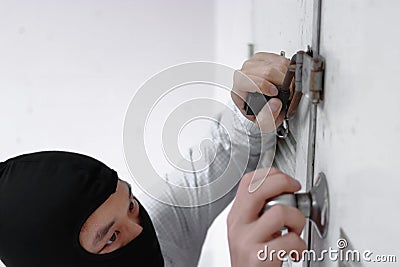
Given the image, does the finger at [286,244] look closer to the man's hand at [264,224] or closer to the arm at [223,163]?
the man's hand at [264,224]

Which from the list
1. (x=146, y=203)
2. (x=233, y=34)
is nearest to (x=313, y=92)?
(x=146, y=203)

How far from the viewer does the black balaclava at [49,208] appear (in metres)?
0.74

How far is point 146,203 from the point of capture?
103 centimetres

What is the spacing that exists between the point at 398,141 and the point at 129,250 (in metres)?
0.58

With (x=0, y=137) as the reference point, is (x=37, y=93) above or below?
above

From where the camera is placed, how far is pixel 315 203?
1.52 ft

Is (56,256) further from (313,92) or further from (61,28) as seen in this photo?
(61,28)

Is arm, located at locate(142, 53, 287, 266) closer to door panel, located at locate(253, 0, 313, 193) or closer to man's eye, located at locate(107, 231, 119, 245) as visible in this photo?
door panel, located at locate(253, 0, 313, 193)

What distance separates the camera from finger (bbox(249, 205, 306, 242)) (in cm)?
42

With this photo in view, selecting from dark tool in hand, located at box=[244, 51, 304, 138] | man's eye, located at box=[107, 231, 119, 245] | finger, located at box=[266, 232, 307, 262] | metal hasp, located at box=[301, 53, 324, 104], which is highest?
metal hasp, located at box=[301, 53, 324, 104]

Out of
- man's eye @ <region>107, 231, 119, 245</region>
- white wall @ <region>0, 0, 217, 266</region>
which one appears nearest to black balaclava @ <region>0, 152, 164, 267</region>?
man's eye @ <region>107, 231, 119, 245</region>

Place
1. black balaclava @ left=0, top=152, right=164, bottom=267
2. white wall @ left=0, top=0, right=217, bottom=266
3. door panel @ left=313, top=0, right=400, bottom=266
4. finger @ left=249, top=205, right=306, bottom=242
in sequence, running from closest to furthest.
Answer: door panel @ left=313, top=0, right=400, bottom=266 < finger @ left=249, top=205, right=306, bottom=242 < black balaclava @ left=0, top=152, right=164, bottom=267 < white wall @ left=0, top=0, right=217, bottom=266

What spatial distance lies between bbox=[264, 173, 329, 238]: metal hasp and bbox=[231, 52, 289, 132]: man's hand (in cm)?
16

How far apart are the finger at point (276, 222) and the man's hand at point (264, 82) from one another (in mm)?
197
